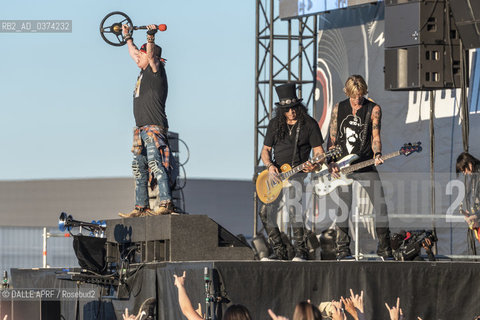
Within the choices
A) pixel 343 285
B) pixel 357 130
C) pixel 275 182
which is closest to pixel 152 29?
pixel 275 182

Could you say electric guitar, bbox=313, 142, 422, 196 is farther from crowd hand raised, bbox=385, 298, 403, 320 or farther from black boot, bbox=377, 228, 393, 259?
crowd hand raised, bbox=385, 298, 403, 320

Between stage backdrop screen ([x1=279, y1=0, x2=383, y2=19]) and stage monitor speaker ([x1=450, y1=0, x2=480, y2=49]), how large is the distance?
659cm

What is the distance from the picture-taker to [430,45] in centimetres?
1160

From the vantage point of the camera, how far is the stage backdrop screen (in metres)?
18.2

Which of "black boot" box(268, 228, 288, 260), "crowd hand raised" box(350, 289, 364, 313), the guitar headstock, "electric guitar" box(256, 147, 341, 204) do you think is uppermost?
the guitar headstock

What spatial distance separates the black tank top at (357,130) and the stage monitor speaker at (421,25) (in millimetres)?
989

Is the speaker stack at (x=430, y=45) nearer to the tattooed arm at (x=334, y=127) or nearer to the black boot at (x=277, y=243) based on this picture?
the tattooed arm at (x=334, y=127)

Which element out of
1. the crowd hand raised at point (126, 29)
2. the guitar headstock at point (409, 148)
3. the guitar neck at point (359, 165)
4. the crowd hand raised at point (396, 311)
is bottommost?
the crowd hand raised at point (396, 311)

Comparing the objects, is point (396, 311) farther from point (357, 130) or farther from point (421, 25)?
point (421, 25)

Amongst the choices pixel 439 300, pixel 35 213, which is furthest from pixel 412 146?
pixel 35 213

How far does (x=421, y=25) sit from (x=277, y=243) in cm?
283

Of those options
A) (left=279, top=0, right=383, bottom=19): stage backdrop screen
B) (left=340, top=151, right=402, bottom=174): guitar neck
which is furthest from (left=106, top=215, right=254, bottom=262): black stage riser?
(left=279, top=0, right=383, bottom=19): stage backdrop screen

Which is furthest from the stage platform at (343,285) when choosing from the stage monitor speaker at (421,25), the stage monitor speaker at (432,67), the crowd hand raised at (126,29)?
the crowd hand raised at (126,29)

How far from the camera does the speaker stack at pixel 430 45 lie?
Answer: 38.0 feet
